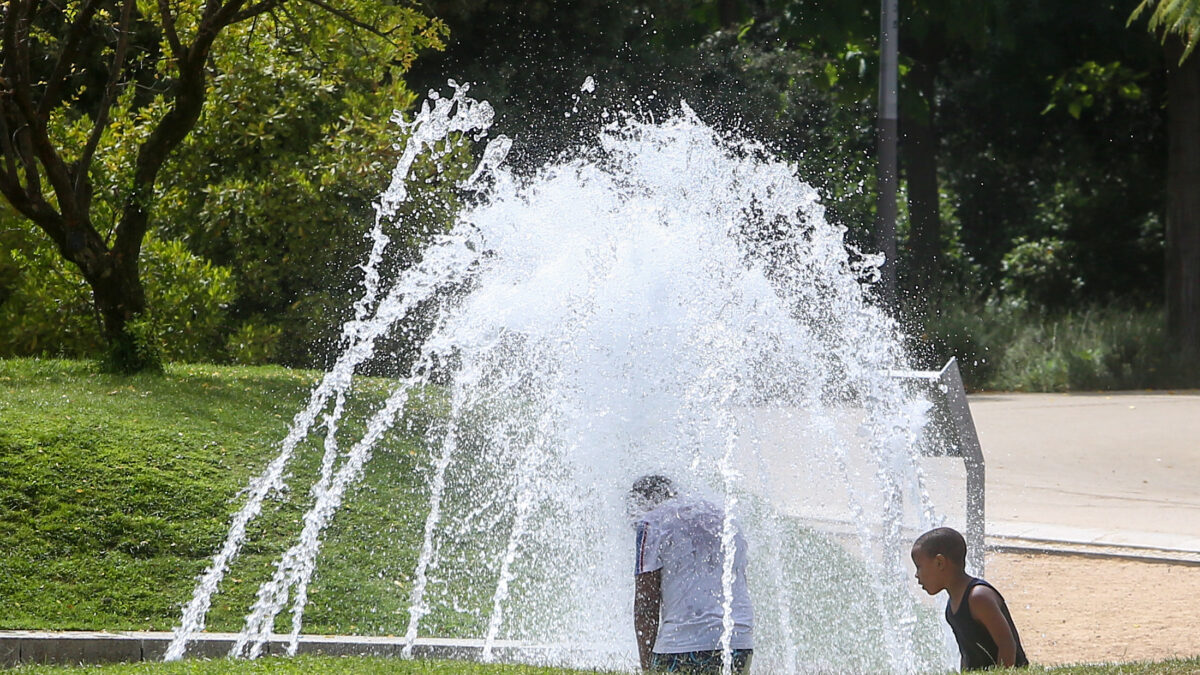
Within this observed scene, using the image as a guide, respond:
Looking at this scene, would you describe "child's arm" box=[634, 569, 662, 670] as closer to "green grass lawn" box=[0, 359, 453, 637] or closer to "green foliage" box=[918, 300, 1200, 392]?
"green grass lawn" box=[0, 359, 453, 637]

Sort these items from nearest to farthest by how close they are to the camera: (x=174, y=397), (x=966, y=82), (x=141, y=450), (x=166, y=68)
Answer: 1. (x=141, y=450)
2. (x=174, y=397)
3. (x=166, y=68)
4. (x=966, y=82)

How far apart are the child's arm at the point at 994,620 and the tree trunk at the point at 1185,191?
17.9 m

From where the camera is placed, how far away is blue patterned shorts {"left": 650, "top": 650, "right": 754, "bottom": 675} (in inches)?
195

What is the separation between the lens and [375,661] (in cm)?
530

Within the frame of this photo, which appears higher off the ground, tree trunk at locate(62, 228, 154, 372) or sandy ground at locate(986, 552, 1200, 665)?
tree trunk at locate(62, 228, 154, 372)

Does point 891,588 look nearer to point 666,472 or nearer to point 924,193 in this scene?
point 666,472

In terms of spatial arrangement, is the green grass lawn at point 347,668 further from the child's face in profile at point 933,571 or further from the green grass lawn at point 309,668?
the child's face in profile at point 933,571

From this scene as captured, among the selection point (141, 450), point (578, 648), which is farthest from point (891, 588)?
point (141, 450)

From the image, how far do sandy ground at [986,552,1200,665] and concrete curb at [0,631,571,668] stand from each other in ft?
8.72

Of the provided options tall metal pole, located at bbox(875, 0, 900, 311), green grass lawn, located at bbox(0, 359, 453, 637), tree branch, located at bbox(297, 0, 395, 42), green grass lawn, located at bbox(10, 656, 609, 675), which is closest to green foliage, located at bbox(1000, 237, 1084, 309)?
tall metal pole, located at bbox(875, 0, 900, 311)

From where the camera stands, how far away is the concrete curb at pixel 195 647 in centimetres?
604

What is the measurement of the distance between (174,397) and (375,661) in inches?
196

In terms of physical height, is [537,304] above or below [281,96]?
below

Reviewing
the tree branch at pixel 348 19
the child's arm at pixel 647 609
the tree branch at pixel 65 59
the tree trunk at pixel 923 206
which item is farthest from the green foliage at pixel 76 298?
the tree trunk at pixel 923 206
